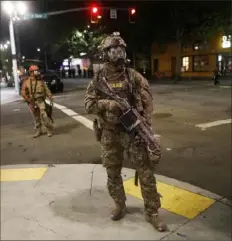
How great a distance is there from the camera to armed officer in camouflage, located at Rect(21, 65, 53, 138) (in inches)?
322

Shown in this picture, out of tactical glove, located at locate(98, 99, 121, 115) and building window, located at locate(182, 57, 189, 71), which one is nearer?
tactical glove, located at locate(98, 99, 121, 115)

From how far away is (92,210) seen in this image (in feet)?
13.5

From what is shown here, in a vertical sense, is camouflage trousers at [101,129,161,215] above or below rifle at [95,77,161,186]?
below

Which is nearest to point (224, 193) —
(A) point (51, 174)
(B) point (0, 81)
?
(A) point (51, 174)

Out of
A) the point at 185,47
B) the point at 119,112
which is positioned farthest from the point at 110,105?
the point at 185,47

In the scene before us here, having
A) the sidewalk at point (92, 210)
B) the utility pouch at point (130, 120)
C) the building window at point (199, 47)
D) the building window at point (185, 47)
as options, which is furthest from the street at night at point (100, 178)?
the building window at point (185, 47)

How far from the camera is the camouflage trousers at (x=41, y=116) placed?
8617mm

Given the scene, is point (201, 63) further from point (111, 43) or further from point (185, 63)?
point (111, 43)

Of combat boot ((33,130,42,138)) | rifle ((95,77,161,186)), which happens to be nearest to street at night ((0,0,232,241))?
combat boot ((33,130,42,138))

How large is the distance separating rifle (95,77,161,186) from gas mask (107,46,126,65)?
215 mm

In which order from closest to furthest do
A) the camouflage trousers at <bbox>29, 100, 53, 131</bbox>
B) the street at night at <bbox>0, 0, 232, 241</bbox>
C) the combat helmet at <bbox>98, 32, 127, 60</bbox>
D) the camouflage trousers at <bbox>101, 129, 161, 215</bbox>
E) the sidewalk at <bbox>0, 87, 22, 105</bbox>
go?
the combat helmet at <bbox>98, 32, 127, 60</bbox>
the camouflage trousers at <bbox>101, 129, 161, 215</bbox>
the street at night at <bbox>0, 0, 232, 241</bbox>
the camouflage trousers at <bbox>29, 100, 53, 131</bbox>
the sidewalk at <bbox>0, 87, 22, 105</bbox>

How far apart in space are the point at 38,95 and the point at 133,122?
18.3ft

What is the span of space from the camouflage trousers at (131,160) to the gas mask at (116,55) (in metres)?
0.73

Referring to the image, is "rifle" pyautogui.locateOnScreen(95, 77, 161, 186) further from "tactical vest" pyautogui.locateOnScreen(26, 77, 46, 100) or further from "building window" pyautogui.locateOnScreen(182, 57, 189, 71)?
"building window" pyautogui.locateOnScreen(182, 57, 189, 71)
